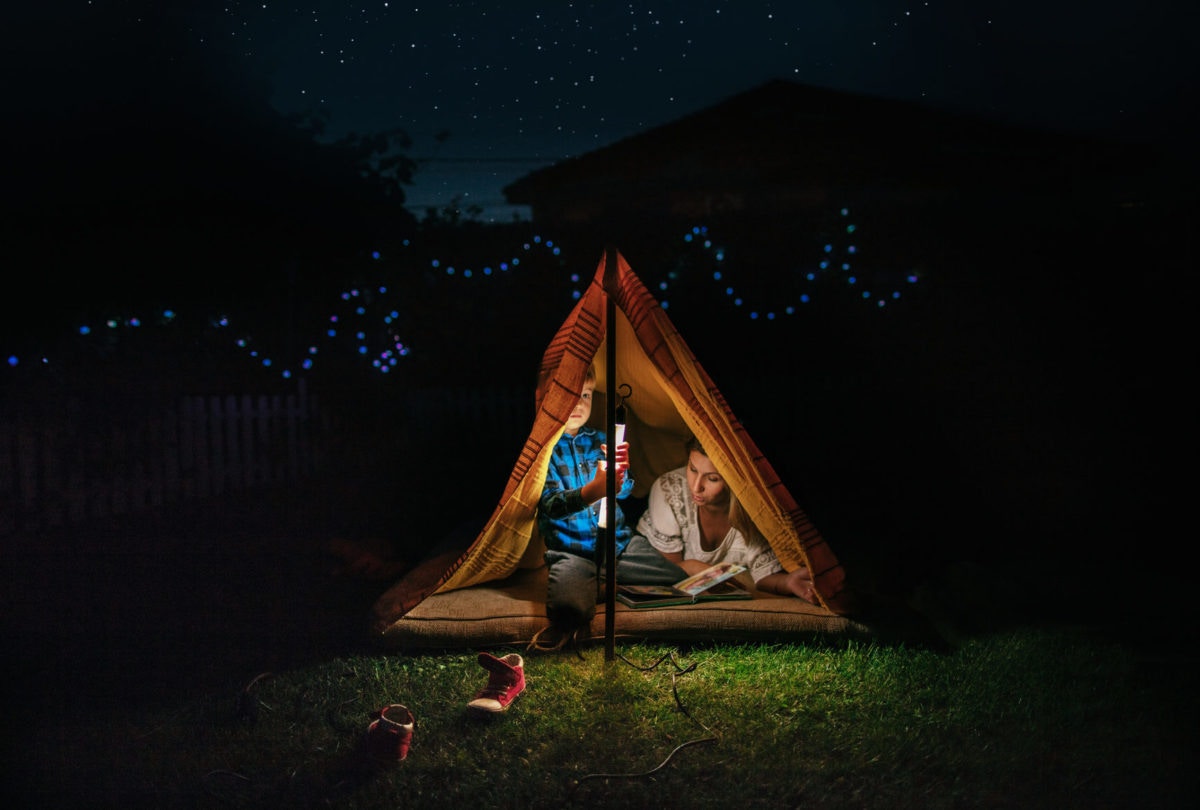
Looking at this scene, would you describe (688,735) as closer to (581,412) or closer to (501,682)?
(501,682)

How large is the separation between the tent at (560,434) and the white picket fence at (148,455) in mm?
4107

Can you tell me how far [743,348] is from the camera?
8016 mm

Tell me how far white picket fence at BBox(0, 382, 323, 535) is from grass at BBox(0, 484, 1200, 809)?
2.72 metres

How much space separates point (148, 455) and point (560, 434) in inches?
206

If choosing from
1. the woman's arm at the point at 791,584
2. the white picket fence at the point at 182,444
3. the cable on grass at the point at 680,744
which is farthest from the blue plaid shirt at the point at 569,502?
the white picket fence at the point at 182,444

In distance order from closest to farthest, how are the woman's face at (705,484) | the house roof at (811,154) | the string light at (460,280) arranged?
1. the woman's face at (705,484)
2. the string light at (460,280)
3. the house roof at (811,154)

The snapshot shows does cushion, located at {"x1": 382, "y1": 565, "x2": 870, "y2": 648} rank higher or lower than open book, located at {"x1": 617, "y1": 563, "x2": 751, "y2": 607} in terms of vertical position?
lower

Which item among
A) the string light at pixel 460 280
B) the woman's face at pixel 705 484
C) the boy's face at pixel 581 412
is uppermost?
the string light at pixel 460 280

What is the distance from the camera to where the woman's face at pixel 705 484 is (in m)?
4.34

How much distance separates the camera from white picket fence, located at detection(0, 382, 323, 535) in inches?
248

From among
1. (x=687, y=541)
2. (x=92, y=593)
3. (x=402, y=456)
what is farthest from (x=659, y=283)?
(x=92, y=593)

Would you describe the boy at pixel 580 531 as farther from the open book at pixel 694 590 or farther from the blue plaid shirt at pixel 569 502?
the open book at pixel 694 590

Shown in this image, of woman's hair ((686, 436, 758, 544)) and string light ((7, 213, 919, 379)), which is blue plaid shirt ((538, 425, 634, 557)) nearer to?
woman's hair ((686, 436, 758, 544))

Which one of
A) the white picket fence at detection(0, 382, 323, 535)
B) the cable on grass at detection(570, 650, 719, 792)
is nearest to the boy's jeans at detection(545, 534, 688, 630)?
the cable on grass at detection(570, 650, 719, 792)
